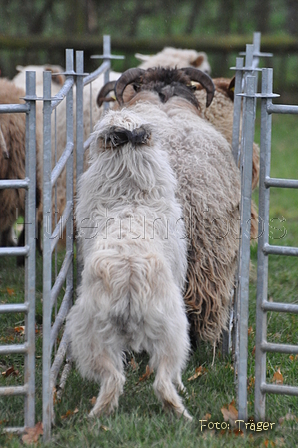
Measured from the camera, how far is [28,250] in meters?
2.72

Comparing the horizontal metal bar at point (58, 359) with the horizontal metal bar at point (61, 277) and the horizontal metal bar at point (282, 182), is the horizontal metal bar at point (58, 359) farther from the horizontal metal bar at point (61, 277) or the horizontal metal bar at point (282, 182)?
the horizontal metal bar at point (282, 182)

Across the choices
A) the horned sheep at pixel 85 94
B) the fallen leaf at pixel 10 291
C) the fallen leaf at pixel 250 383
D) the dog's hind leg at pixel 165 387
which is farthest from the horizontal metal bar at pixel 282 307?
the horned sheep at pixel 85 94

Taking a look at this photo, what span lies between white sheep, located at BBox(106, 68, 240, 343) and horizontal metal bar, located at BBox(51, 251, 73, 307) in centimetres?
71

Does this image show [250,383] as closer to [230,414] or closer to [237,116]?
[230,414]

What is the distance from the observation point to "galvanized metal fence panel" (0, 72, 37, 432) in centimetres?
269

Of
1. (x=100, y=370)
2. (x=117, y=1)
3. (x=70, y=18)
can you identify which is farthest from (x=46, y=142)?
(x=117, y=1)

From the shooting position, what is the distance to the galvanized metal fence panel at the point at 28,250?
8.82 ft

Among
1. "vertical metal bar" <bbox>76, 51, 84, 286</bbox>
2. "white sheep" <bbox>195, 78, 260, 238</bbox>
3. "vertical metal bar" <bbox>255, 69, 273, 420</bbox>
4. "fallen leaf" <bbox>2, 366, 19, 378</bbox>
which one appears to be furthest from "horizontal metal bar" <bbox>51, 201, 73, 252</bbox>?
"white sheep" <bbox>195, 78, 260, 238</bbox>

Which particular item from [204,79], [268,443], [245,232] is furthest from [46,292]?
[204,79]

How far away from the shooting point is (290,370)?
366cm

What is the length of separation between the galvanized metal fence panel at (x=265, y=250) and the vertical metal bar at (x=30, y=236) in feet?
3.37

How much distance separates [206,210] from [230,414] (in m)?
1.21

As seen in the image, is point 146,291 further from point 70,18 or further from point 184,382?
point 70,18

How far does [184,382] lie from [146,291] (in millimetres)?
951
